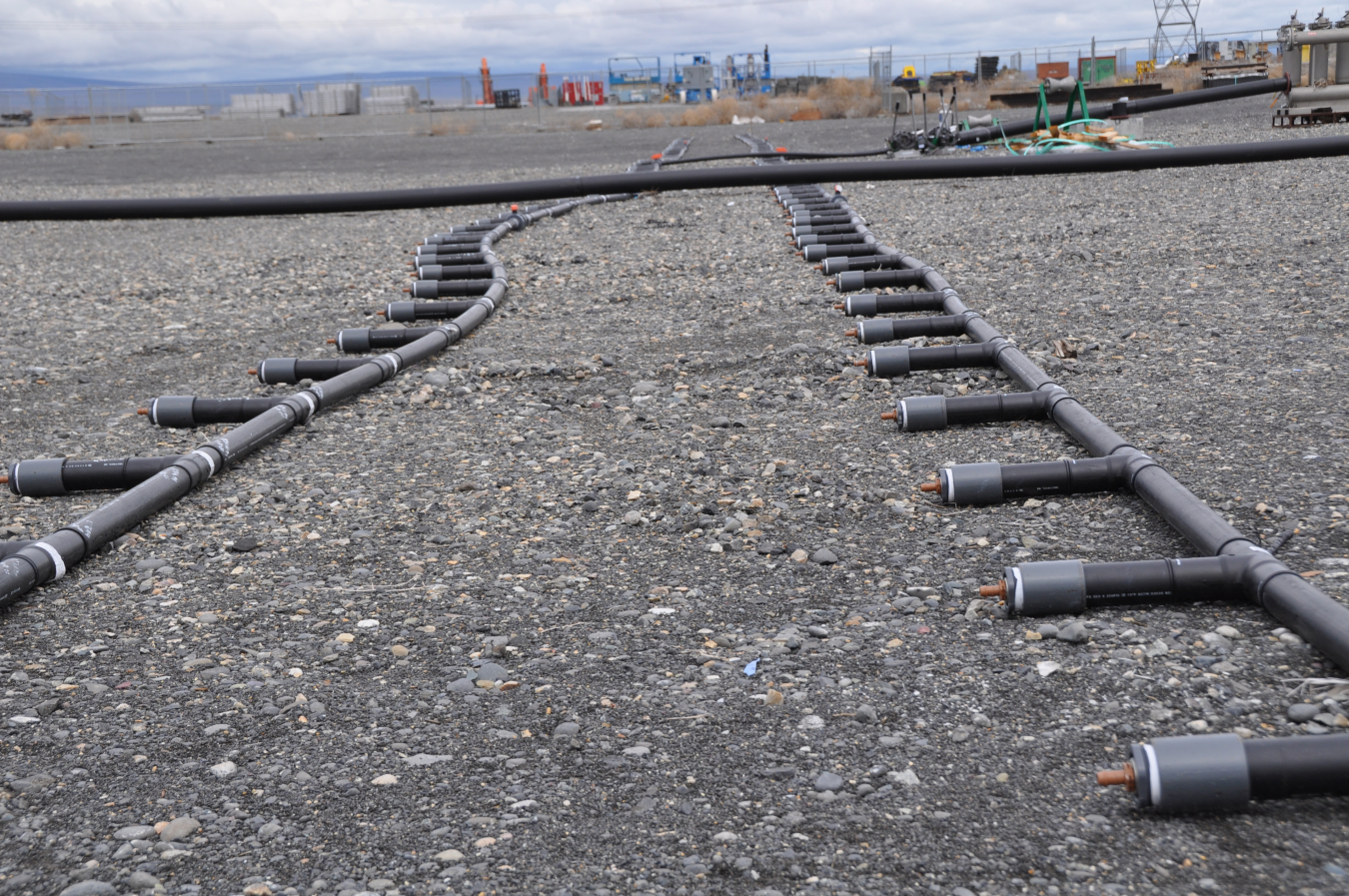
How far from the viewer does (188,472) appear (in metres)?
3.91

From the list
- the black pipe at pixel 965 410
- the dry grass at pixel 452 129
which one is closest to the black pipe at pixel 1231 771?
the black pipe at pixel 965 410

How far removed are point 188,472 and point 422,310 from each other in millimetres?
3306

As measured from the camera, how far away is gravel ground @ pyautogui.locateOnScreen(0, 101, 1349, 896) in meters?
2.03

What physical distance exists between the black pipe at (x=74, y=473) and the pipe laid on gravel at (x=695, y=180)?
18.0ft

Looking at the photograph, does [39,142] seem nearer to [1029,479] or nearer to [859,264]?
[859,264]

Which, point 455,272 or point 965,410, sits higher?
point 455,272

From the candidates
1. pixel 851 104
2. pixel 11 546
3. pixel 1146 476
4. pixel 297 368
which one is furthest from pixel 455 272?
pixel 851 104

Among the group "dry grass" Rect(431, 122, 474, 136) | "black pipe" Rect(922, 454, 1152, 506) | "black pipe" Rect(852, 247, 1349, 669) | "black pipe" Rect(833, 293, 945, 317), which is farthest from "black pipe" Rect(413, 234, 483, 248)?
"dry grass" Rect(431, 122, 474, 136)

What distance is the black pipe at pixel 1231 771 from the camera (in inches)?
77.7

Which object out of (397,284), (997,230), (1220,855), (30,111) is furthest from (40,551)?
(30,111)

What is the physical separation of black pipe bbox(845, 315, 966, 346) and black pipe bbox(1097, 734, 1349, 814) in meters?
3.81

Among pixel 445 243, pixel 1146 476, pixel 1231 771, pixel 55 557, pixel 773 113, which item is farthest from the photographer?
pixel 773 113

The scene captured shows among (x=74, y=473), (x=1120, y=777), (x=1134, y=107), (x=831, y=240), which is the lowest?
(x=1120, y=777)

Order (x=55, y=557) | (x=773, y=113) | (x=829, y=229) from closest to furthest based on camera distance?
(x=55, y=557), (x=829, y=229), (x=773, y=113)
